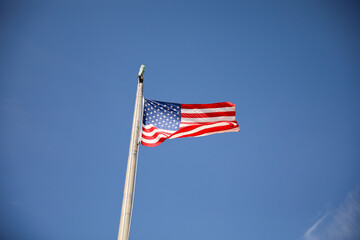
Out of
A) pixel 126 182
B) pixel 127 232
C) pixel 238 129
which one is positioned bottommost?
pixel 127 232

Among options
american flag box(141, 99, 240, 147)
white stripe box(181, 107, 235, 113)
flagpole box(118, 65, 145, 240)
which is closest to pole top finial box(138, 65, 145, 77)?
flagpole box(118, 65, 145, 240)

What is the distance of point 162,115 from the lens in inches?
419

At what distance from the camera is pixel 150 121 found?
10367 mm

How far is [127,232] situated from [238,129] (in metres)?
6.12

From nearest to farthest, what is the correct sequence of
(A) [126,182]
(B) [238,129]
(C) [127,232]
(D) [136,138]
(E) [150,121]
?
(C) [127,232] → (A) [126,182] → (D) [136,138] → (E) [150,121] → (B) [238,129]

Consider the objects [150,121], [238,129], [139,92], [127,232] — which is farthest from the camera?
[238,129]

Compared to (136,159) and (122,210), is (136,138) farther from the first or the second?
(122,210)

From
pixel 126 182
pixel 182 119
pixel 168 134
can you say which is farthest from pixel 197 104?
pixel 126 182

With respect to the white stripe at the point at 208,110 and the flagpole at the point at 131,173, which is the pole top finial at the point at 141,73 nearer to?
the flagpole at the point at 131,173

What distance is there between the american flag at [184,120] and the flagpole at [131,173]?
0.92 metres

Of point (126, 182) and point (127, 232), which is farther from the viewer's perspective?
point (126, 182)

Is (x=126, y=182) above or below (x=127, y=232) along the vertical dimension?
above

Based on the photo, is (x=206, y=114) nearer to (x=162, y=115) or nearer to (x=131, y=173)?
(x=162, y=115)

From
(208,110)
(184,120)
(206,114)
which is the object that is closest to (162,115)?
(184,120)
